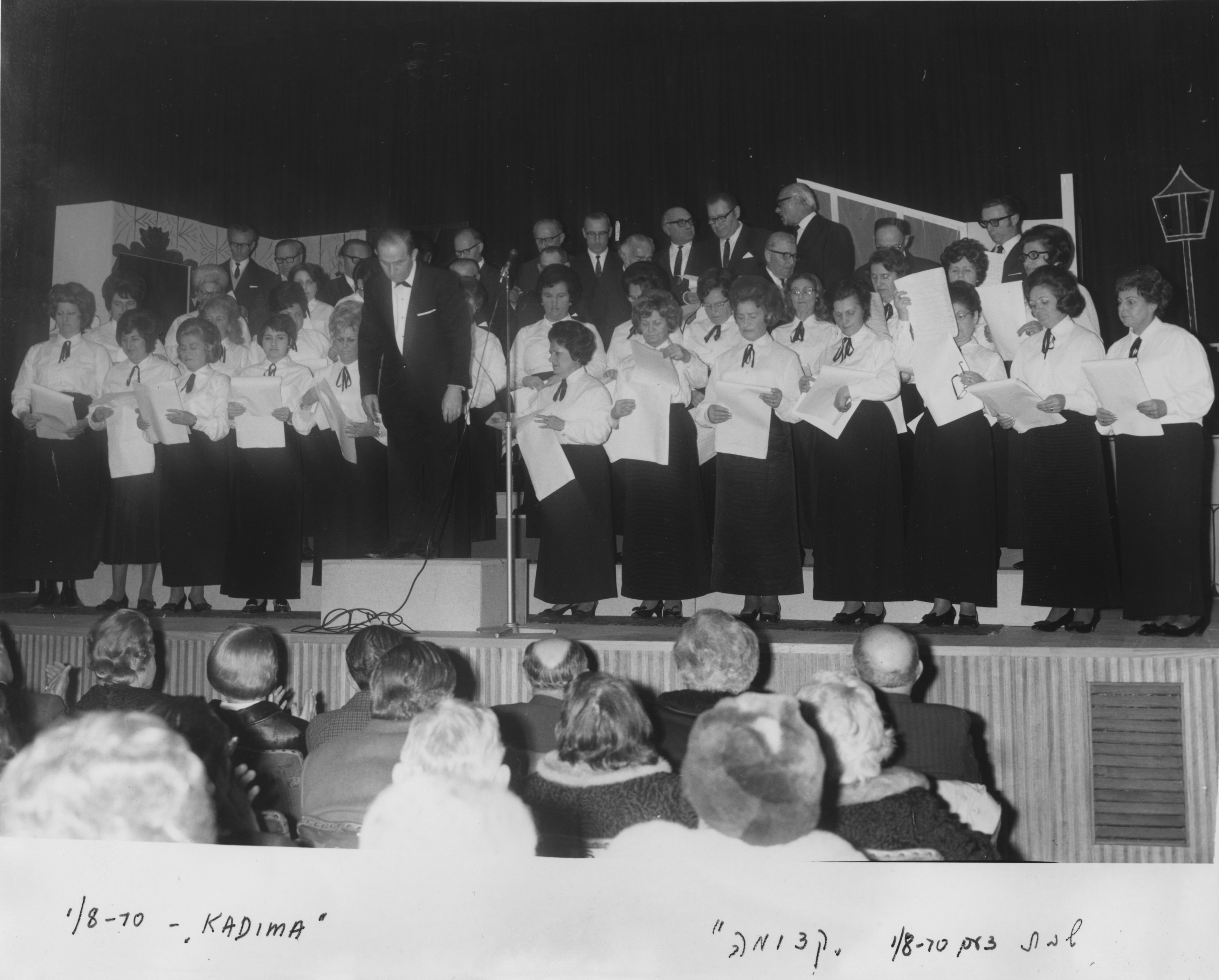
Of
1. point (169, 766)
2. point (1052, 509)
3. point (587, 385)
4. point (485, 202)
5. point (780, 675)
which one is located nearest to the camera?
A: point (169, 766)

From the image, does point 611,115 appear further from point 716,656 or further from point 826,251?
point 716,656

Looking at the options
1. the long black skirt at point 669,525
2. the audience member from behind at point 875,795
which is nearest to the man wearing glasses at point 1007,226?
the long black skirt at point 669,525

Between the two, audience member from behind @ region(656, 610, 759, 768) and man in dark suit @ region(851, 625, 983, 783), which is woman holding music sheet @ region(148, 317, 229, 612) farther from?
man in dark suit @ region(851, 625, 983, 783)

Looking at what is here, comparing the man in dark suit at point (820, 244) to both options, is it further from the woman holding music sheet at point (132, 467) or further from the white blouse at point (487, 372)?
the woman holding music sheet at point (132, 467)

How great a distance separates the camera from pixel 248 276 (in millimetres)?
6859

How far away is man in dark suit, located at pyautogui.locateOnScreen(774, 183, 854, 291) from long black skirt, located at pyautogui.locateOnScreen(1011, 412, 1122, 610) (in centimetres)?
162

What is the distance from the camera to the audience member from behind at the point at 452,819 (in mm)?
1818

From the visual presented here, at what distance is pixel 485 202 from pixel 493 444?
8.86ft

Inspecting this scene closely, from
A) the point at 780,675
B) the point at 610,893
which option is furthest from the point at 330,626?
the point at 610,893

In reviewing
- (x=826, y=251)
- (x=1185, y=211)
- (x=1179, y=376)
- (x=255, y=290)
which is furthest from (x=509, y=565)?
(x=1185, y=211)

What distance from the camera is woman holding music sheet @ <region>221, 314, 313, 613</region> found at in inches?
214

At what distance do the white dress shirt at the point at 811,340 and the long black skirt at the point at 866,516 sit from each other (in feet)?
1.24

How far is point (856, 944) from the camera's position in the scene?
222cm

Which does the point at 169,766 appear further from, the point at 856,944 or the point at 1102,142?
the point at 1102,142
